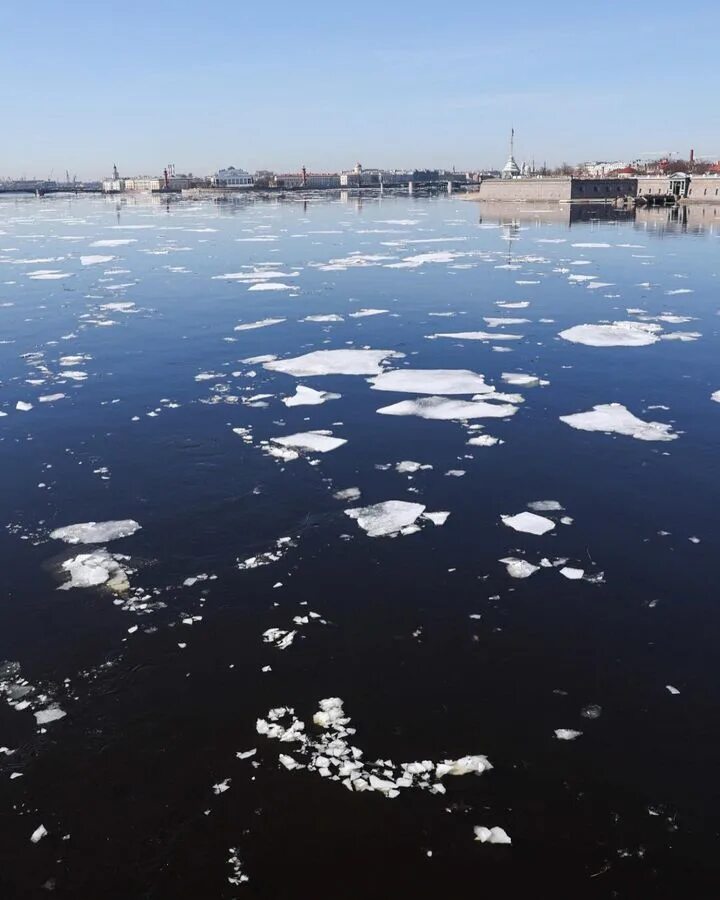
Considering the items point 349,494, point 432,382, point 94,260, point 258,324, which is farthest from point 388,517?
point 94,260

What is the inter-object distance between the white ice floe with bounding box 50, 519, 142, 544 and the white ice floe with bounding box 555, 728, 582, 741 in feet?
12.6

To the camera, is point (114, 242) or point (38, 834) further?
point (114, 242)

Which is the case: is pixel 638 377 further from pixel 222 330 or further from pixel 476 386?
pixel 222 330

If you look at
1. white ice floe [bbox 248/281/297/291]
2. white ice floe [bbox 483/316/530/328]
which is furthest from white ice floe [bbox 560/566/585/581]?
white ice floe [bbox 248/281/297/291]

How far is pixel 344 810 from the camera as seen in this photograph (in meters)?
3.48

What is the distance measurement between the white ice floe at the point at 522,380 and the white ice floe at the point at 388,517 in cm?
433

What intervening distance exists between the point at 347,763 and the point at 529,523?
309 centimetres

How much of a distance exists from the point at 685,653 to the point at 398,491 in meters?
3.04

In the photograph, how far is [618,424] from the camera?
8.66 metres

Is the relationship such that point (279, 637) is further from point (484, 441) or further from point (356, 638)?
point (484, 441)

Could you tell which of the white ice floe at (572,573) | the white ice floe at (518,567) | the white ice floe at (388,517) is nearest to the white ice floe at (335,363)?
the white ice floe at (388,517)

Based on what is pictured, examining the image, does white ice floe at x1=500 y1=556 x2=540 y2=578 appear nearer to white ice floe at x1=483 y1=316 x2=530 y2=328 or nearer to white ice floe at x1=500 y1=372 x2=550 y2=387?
white ice floe at x1=500 y1=372 x2=550 y2=387

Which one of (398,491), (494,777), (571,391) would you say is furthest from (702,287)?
(494,777)

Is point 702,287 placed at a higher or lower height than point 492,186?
lower
